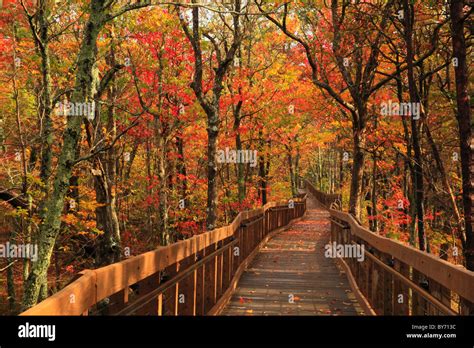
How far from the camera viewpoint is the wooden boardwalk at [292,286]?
8.73 meters

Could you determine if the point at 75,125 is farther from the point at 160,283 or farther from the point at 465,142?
the point at 465,142

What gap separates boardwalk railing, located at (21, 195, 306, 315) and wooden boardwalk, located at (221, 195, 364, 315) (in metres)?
0.52

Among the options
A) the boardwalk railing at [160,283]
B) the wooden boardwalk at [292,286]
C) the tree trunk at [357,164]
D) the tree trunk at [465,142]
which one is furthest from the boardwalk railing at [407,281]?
the tree trunk at [357,164]

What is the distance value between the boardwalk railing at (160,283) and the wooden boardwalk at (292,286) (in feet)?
1.72

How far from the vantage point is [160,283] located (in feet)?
16.1

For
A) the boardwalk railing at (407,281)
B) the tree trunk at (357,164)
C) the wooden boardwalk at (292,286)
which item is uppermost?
the tree trunk at (357,164)

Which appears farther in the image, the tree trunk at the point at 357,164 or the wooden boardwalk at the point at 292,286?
the tree trunk at the point at 357,164

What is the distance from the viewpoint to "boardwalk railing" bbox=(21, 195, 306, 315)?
2.97 meters

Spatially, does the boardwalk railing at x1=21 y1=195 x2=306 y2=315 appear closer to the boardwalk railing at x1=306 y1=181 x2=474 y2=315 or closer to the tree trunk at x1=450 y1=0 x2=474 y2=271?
the boardwalk railing at x1=306 y1=181 x2=474 y2=315
